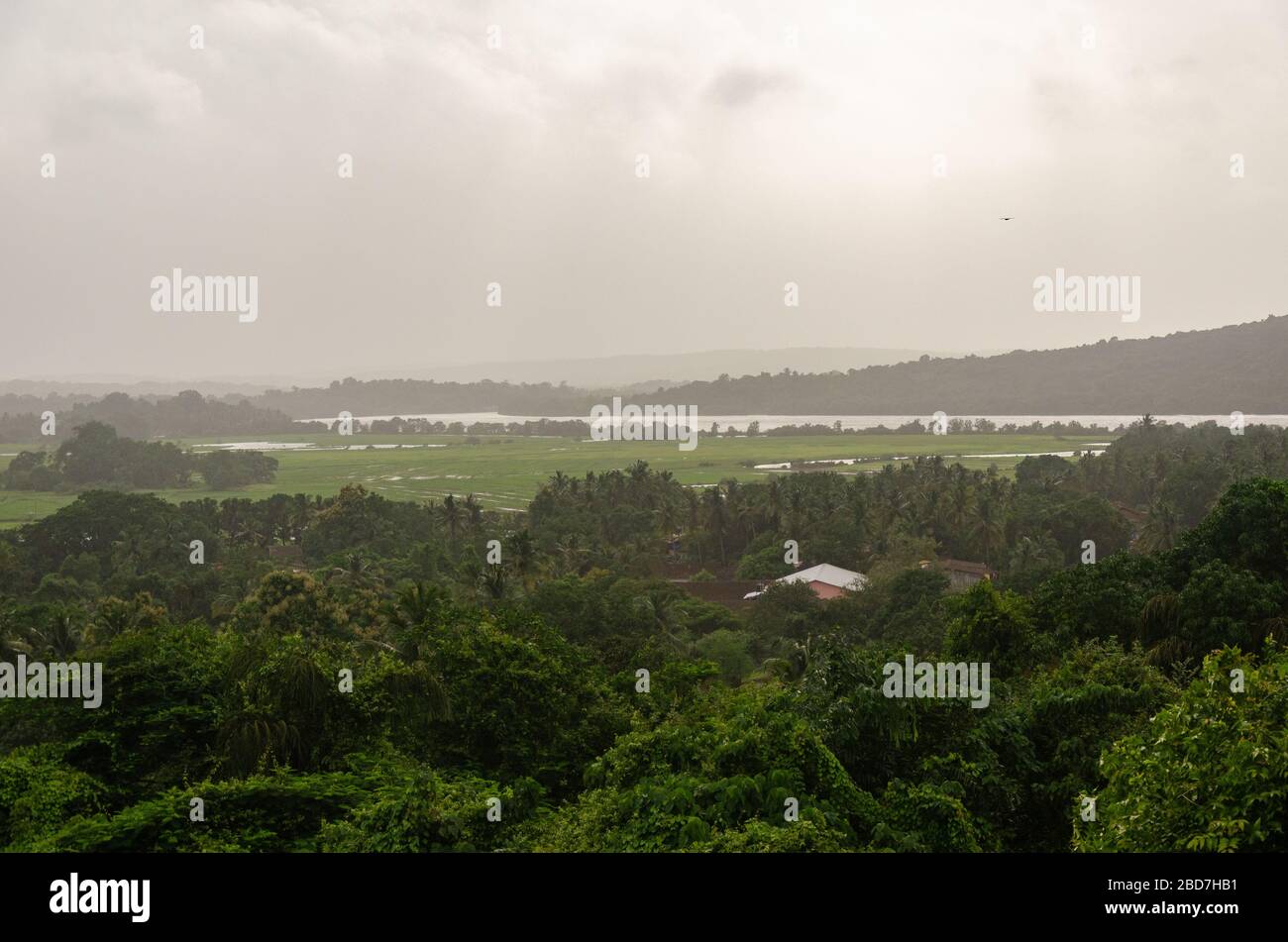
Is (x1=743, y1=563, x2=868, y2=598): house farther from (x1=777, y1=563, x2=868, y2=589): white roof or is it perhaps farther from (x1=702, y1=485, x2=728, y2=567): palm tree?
(x1=702, y1=485, x2=728, y2=567): palm tree

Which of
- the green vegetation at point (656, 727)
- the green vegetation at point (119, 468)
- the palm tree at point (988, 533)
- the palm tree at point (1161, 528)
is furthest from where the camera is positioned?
the green vegetation at point (119, 468)

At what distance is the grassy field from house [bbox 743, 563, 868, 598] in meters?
50.0

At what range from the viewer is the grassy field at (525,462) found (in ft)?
406

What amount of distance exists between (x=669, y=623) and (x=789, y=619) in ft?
20.4

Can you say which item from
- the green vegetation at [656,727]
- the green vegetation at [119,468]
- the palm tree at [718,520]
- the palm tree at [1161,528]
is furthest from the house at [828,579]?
the green vegetation at [119,468]

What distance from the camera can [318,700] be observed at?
20.6 m

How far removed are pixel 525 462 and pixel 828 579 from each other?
4184 inches

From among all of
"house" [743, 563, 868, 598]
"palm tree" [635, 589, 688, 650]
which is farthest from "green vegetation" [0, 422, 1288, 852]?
"house" [743, 563, 868, 598]

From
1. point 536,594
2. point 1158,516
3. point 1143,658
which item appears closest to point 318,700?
point 1143,658

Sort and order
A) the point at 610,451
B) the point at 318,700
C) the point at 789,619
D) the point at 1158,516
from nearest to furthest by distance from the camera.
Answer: the point at 318,700 < the point at 789,619 < the point at 1158,516 < the point at 610,451

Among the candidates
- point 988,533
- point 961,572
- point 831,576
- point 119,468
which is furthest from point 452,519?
point 119,468

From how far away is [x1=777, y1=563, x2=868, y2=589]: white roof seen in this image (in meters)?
56.7

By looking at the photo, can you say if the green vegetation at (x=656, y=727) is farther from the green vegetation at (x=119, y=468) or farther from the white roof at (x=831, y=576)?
the green vegetation at (x=119, y=468)
